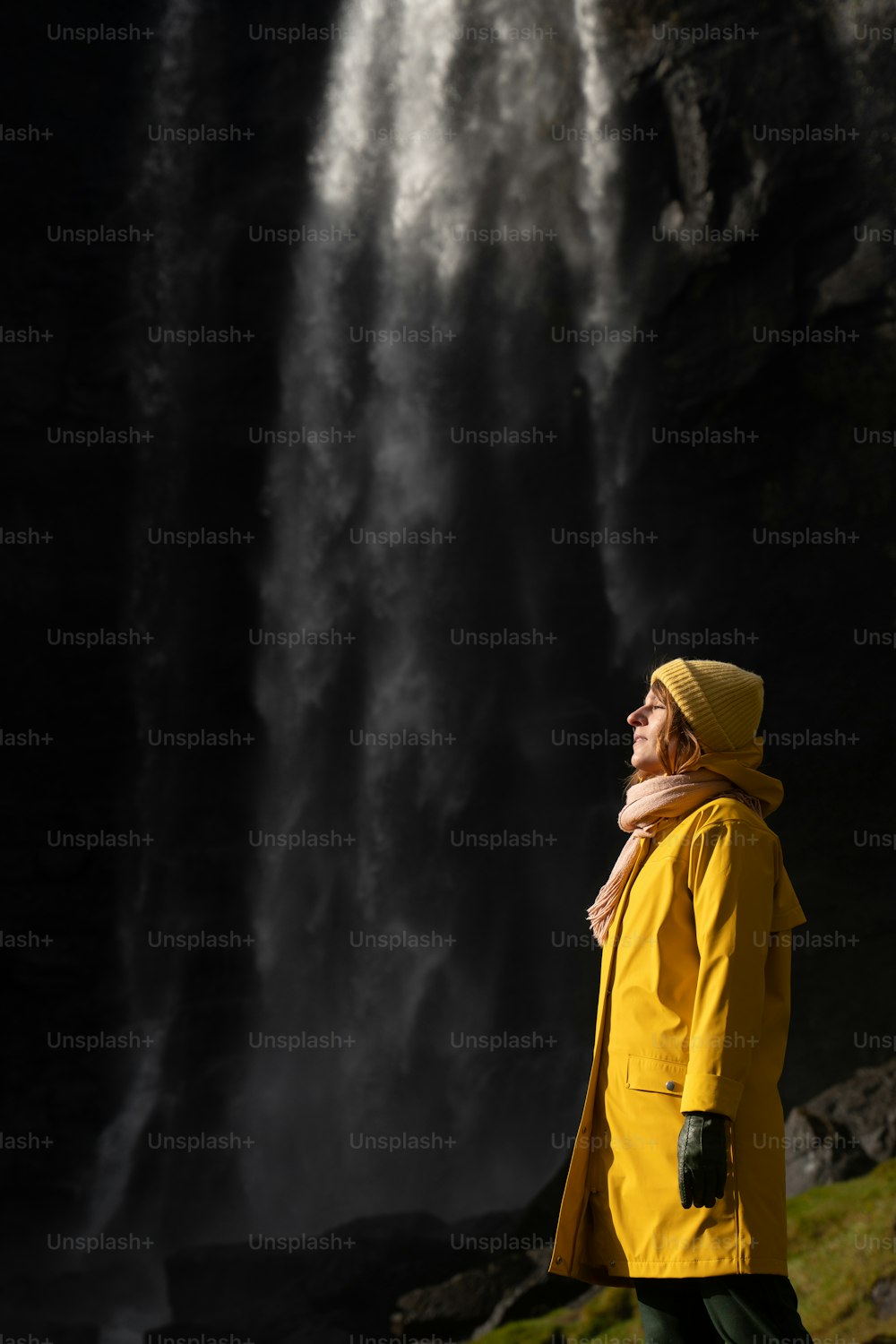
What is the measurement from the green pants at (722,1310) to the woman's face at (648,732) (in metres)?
1.26

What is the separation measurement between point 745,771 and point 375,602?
47.0 ft

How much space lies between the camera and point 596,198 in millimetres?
17750

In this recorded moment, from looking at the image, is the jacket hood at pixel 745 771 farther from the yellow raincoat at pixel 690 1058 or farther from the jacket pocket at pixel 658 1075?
the jacket pocket at pixel 658 1075

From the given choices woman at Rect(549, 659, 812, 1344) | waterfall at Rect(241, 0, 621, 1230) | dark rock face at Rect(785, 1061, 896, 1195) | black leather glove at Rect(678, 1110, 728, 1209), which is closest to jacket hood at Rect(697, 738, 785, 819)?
woman at Rect(549, 659, 812, 1344)

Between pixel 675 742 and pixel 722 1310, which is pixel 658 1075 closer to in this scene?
pixel 722 1310

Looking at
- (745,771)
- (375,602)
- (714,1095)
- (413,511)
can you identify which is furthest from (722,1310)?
(413,511)

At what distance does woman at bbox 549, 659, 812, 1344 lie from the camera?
294 cm

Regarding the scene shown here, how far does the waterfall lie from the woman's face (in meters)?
13.8

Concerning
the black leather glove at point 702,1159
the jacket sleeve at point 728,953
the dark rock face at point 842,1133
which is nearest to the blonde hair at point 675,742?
the jacket sleeve at point 728,953

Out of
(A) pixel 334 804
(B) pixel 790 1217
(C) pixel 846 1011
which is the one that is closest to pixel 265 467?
(A) pixel 334 804

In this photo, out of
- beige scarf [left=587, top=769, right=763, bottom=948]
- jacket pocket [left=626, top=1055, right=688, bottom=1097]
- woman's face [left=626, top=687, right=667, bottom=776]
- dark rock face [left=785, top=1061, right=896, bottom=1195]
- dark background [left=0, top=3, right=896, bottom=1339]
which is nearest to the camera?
jacket pocket [left=626, top=1055, right=688, bottom=1097]

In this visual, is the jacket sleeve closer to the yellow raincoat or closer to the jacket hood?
the yellow raincoat

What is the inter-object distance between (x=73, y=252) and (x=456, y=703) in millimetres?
8833

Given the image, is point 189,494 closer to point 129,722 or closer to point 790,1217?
point 129,722
